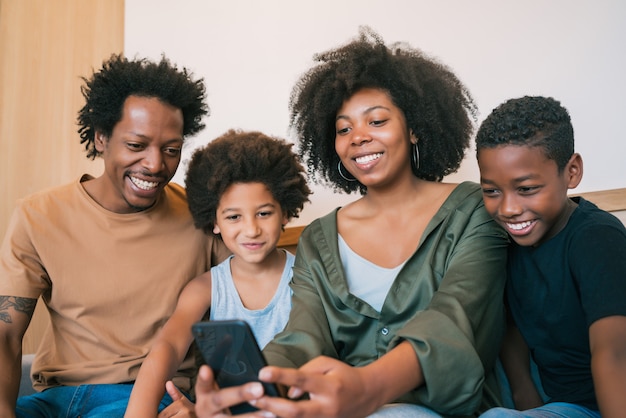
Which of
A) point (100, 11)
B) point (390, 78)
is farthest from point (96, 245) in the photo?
point (100, 11)

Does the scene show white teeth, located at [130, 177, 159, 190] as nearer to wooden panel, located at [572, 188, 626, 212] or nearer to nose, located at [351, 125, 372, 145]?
→ nose, located at [351, 125, 372, 145]

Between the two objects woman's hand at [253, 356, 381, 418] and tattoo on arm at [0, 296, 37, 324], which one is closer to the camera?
woman's hand at [253, 356, 381, 418]

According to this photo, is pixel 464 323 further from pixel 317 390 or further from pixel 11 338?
pixel 11 338

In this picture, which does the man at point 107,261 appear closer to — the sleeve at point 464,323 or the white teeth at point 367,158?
the white teeth at point 367,158

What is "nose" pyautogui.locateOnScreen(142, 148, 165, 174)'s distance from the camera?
1889 mm

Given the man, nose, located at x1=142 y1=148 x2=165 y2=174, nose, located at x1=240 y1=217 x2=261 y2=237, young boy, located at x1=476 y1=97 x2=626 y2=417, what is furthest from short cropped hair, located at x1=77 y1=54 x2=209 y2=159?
young boy, located at x1=476 y1=97 x2=626 y2=417

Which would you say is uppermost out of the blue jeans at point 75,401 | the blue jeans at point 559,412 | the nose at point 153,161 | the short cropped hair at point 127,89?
the short cropped hair at point 127,89

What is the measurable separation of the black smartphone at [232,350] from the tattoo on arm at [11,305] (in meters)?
0.97

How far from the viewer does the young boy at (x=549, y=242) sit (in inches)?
56.8

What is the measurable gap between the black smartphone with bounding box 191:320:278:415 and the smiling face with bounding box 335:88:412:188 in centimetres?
75

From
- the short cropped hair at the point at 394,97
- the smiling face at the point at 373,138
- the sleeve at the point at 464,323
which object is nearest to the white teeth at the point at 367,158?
the smiling face at the point at 373,138

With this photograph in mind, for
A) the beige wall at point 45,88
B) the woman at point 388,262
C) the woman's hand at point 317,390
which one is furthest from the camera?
the beige wall at point 45,88

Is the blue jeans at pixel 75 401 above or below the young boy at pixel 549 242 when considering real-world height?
below

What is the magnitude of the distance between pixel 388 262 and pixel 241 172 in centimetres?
52
